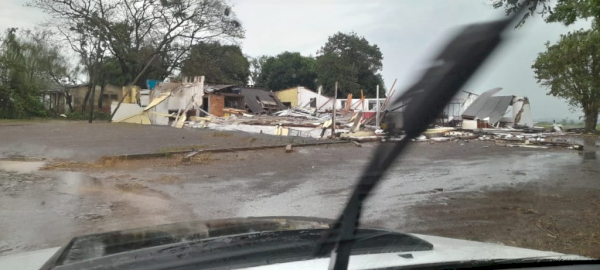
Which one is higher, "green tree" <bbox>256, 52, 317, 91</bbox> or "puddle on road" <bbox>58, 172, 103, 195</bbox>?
"green tree" <bbox>256, 52, 317, 91</bbox>

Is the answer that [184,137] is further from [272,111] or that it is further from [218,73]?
[218,73]

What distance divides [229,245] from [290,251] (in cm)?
37

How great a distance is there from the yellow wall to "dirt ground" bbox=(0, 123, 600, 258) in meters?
19.5

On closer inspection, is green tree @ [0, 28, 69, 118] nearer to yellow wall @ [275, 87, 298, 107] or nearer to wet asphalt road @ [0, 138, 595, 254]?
yellow wall @ [275, 87, 298, 107]

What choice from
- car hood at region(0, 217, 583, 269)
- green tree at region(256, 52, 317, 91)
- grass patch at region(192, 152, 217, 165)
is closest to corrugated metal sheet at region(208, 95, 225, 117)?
green tree at region(256, 52, 317, 91)

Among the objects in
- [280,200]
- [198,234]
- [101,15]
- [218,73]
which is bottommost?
[280,200]

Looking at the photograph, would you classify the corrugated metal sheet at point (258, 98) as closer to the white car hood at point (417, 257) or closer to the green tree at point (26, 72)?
the green tree at point (26, 72)

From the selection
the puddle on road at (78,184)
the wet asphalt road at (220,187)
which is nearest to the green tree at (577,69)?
the wet asphalt road at (220,187)

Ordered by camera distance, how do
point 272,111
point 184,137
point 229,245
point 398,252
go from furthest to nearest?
point 272,111 → point 184,137 → point 229,245 → point 398,252

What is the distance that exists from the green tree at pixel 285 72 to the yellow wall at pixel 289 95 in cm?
97

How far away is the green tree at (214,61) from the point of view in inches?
1581

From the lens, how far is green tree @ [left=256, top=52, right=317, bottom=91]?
2473 centimetres

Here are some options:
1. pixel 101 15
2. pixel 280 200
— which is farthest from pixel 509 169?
pixel 101 15

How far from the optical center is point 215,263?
2119 mm
